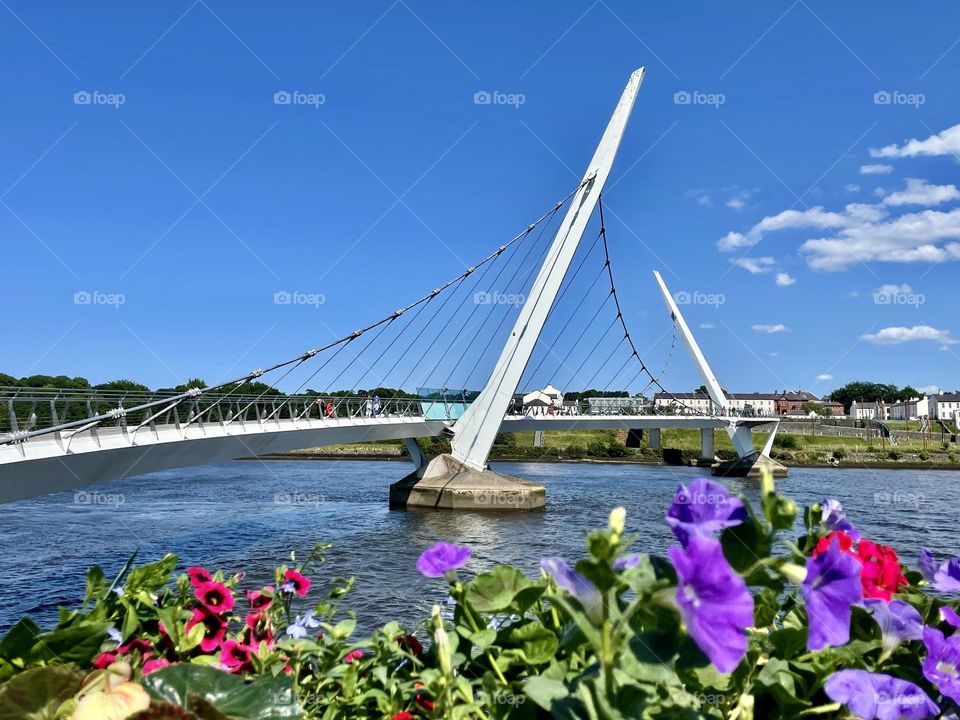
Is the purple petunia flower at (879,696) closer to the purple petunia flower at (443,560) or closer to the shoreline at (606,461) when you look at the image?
the purple petunia flower at (443,560)

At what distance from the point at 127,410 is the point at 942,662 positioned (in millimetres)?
16560

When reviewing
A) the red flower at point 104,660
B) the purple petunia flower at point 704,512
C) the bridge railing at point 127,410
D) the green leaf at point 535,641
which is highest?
the bridge railing at point 127,410

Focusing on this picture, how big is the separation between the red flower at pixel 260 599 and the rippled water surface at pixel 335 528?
5457mm

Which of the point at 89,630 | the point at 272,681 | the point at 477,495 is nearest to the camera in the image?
the point at 272,681

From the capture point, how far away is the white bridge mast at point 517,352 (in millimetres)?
33500

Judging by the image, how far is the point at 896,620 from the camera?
1369 millimetres

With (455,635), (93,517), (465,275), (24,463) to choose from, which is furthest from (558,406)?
(455,635)

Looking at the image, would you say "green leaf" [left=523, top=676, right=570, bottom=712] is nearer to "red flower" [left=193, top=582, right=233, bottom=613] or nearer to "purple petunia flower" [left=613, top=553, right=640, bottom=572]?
"purple petunia flower" [left=613, top=553, right=640, bottom=572]

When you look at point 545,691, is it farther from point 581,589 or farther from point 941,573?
point 941,573

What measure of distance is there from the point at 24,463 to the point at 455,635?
1423 centimetres

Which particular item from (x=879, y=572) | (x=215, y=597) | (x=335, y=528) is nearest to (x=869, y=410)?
(x=335, y=528)

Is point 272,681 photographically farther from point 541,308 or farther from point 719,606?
point 541,308

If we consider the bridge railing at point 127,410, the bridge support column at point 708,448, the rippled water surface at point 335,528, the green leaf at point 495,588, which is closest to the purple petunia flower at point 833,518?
the green leaf at point 495,588

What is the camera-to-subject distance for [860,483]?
163 feet
